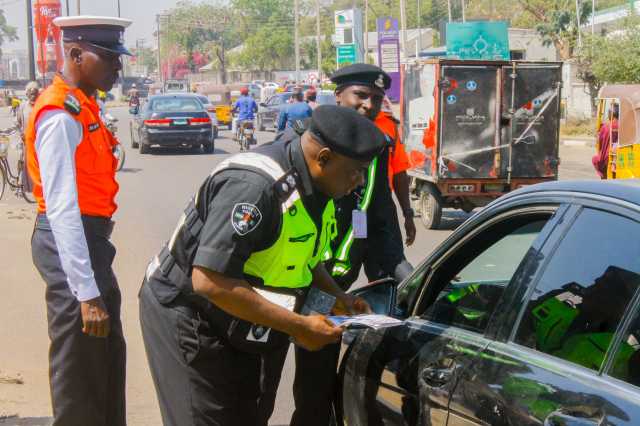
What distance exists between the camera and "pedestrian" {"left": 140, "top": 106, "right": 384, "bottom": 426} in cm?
290

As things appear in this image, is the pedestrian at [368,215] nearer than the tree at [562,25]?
Yes

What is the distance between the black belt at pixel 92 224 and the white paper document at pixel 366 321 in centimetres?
115

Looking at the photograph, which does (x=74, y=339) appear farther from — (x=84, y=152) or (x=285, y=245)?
(x=285, y=245)

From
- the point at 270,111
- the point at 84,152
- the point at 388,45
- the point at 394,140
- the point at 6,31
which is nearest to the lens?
the point at 84,152

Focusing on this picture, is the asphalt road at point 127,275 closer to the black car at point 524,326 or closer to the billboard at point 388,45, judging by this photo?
A: the black car at point 524,326

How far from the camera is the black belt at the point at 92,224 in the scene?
375cm

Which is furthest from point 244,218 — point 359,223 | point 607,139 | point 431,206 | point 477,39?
point 477,39

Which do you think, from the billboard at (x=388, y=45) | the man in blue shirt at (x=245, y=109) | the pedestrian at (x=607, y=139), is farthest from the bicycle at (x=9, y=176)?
the billboard at (x=388, y=45)

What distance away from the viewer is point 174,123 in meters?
23.9

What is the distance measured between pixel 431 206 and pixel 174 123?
12.9m

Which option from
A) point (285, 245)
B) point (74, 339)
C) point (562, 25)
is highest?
point (562, 25)

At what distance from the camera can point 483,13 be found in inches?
3083

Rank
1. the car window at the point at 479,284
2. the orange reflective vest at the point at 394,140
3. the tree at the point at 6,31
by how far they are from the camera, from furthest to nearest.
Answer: the tree at the point at 6,31 → the orange reflective vest at the point at 394,140 → the car window at the point at 479,284

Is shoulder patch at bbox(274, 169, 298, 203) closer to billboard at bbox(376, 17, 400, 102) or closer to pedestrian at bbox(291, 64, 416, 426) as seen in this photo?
pedestrian at bbox(291, 64, 416, 426)
